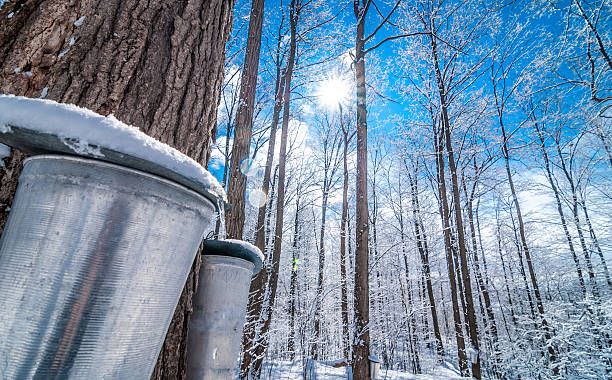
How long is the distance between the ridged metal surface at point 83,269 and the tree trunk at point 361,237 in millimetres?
4749

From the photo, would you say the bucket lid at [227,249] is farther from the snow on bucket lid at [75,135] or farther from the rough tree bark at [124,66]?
the snow on bucket lid at [75,135]

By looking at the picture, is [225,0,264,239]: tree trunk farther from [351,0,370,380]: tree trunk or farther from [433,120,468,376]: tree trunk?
[433,120,468,376]: tree trunk

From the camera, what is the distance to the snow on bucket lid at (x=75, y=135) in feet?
1.70

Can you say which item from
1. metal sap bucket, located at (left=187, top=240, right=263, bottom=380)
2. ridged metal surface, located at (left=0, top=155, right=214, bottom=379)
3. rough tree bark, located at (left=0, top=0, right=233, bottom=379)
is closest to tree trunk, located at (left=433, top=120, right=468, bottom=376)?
metal sap bucket, located at (left=187, top=240, right=263, bottom=380)

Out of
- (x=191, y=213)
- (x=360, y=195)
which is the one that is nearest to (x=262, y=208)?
(x=360, y=195)

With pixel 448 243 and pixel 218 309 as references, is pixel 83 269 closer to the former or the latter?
pixel 218 309

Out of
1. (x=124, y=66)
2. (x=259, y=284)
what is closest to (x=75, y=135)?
(x=124, y=66)

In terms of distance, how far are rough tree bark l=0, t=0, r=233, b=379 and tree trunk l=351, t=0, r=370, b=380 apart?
4385 millimetres

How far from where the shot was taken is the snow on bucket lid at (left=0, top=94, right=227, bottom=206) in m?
0.52

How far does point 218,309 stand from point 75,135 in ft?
2.94

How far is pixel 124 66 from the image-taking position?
3.20 ft

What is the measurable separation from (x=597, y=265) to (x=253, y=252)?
1124 cm

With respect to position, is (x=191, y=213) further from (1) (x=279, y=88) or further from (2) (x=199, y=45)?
(1) (x=279, y=88)

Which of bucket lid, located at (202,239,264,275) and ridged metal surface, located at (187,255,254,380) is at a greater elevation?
bucket lid, located at (202,239,264,275)
